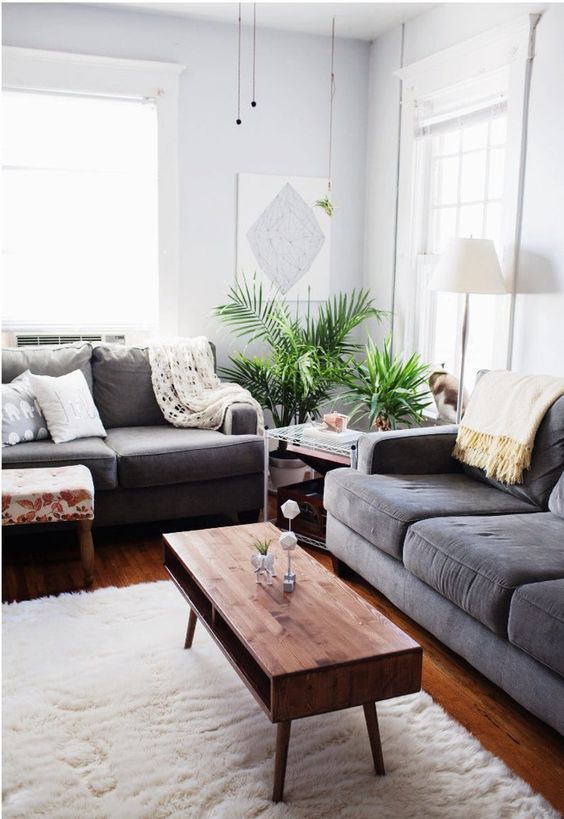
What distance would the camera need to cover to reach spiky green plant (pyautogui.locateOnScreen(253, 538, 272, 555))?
2405 mm

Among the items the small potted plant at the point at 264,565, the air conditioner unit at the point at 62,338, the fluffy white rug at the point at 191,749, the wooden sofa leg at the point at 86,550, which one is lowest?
the fluffy white rug at the point at 191,749

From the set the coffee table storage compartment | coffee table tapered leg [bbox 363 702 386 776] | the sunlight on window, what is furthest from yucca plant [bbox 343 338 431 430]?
coffee table tapered leg [bbox 363 702 386 776]

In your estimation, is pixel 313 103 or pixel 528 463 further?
pixel 313 103

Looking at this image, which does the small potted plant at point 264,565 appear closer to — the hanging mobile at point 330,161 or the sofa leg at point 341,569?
the sofa leg at point 341,569

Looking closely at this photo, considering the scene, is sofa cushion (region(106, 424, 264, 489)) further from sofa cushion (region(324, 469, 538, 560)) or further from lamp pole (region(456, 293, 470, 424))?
lamp pole (region(456, 293, 470, 424))

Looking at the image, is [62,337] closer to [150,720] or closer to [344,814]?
[150,720]

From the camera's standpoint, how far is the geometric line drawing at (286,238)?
4754mm

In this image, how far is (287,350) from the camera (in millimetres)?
4508

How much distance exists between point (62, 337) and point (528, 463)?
2679 mm

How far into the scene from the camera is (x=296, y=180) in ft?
15.7

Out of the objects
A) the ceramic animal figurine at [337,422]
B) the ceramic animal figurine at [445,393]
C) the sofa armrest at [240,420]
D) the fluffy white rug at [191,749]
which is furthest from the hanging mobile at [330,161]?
the fluffy white rug at [191,749]

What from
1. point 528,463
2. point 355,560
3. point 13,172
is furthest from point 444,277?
point 13,172

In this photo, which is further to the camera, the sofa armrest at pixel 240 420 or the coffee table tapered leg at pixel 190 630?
the sofa armrest at pixel 240 420

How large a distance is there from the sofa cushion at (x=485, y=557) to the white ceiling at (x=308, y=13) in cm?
291
